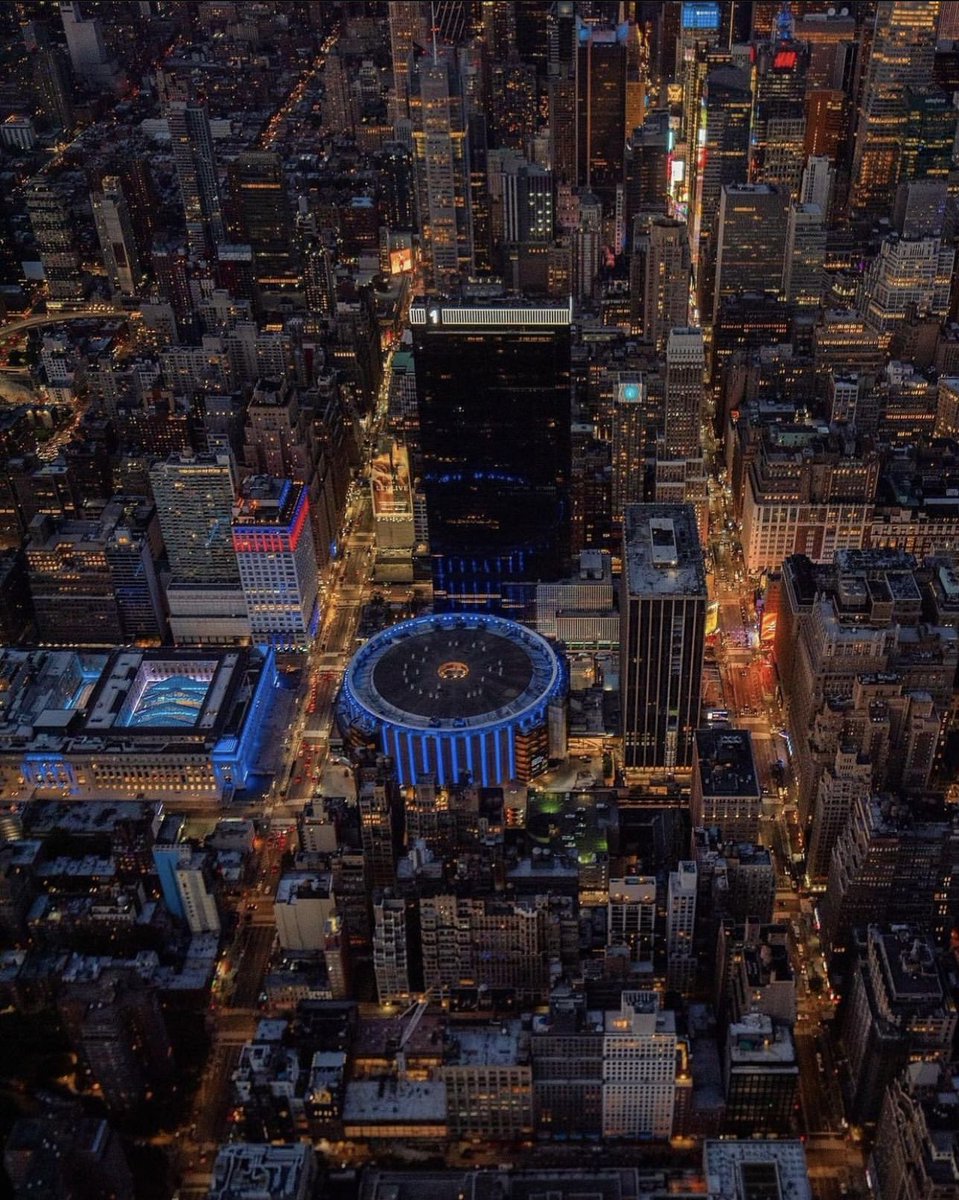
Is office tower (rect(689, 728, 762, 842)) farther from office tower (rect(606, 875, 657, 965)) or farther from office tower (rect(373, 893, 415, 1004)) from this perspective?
office tower (rect(373, 893, 415, 1004))

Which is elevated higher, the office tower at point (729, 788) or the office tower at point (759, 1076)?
the office tower at point (729, 788)

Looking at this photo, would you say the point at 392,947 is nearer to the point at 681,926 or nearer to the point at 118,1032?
the point at 118,1032

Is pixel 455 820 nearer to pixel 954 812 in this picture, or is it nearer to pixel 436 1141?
pixel 436 1141

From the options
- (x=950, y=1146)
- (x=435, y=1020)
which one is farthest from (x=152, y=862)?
(x=950, y=1146)

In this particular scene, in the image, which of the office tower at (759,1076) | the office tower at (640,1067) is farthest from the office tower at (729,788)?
the office tower at (759,1076)

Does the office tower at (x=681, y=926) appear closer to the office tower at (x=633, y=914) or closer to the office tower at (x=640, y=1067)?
the office tower at (x=633, y=914)

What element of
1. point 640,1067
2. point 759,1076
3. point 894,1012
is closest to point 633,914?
point 640,1067
